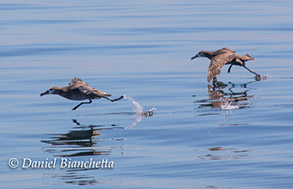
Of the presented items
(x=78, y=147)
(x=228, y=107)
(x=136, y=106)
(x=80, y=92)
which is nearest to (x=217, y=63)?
(x=228, y=107)

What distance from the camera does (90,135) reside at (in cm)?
1728

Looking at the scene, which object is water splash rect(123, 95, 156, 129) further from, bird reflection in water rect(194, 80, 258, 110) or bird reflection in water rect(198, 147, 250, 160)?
bird reflection in water rect(198, 147, 250, 160)

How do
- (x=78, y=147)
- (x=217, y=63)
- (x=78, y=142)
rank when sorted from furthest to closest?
(x=217, y=63) < (x=78, y=142) < (x=78, y=147)

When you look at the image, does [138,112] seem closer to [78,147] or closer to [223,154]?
[78,147]

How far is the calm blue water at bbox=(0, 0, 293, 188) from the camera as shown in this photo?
14.1m

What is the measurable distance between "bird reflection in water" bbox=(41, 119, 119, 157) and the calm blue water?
2 centimetres

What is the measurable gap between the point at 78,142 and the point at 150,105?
4.10m

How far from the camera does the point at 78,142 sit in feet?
54.3

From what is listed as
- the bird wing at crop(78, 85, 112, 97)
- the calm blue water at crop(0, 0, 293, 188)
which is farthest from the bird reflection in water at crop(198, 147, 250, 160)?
the bird wing at crop(78, 85, 112, 97)

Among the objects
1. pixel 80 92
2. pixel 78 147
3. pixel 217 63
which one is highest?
pixel 217 63

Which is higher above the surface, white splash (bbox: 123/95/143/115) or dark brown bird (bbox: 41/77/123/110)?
dark brown bird (bbox: 41/77/123/110)

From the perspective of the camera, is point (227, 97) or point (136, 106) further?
point (227, 97)

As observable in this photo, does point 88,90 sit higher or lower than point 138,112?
higher

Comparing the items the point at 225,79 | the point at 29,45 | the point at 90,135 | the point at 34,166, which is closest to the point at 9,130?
the point at 90,135
